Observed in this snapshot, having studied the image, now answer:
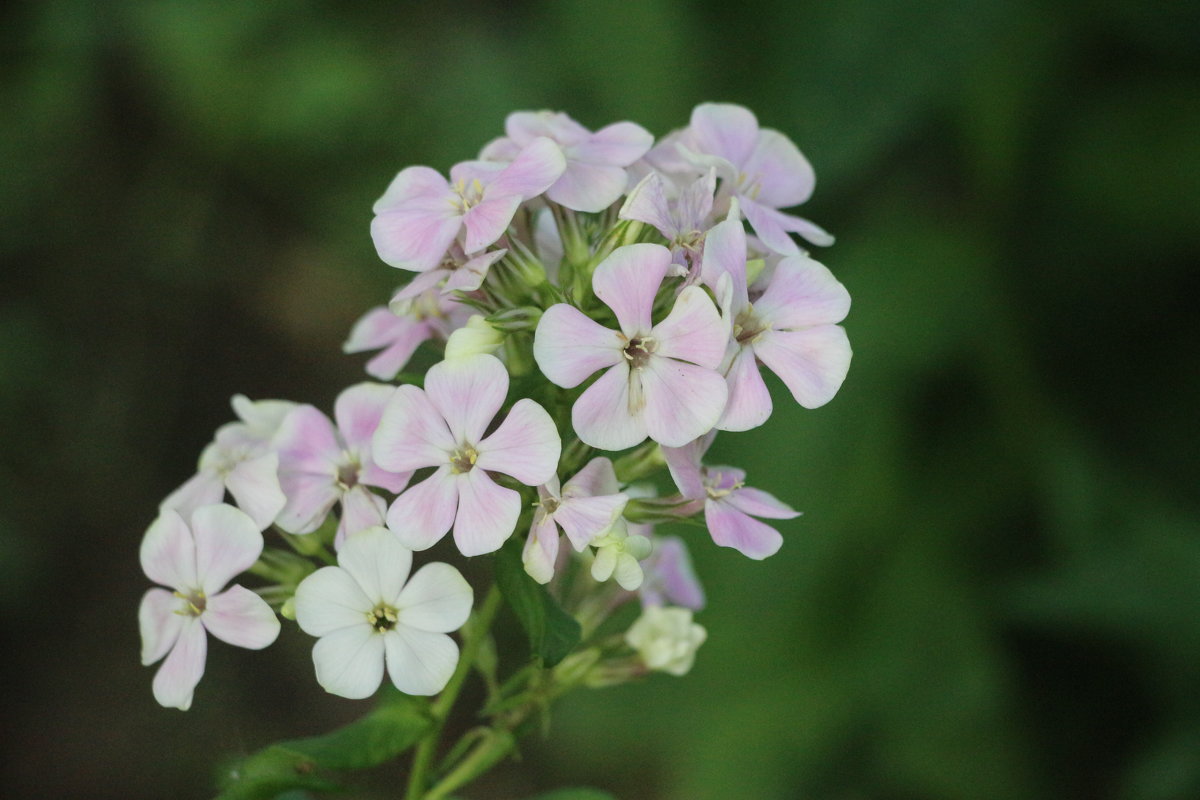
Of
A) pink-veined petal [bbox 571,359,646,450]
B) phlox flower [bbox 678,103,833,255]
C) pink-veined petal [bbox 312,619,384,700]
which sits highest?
phlox flower [bbox 678,103,833,255]

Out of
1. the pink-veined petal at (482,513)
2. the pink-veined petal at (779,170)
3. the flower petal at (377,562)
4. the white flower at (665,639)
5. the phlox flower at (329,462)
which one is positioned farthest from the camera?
the white flower at (665,639)

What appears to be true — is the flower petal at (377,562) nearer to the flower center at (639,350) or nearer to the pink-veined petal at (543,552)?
the pink-veined petal at (543,552)

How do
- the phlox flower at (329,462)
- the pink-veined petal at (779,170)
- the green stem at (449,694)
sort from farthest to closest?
the pink-veined petal at (779,170) → the green stem at (449,694) → the phlox flower at (329,462)

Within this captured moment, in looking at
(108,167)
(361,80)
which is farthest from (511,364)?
(108,167)

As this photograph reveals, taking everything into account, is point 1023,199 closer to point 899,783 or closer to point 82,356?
point 899,783

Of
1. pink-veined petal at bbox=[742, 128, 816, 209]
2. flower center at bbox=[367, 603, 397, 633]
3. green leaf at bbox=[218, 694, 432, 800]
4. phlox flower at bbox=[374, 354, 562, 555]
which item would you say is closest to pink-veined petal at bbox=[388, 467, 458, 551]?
phlox flower at bbox=[374, 354, 562, 555]

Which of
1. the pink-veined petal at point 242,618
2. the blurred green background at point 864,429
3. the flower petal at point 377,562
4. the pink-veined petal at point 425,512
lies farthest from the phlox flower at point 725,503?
the blurred green background at point 864,429

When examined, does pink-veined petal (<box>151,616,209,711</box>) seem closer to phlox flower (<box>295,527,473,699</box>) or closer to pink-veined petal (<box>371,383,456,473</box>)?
phlox flower (<box>295,527,473,699</box>)
